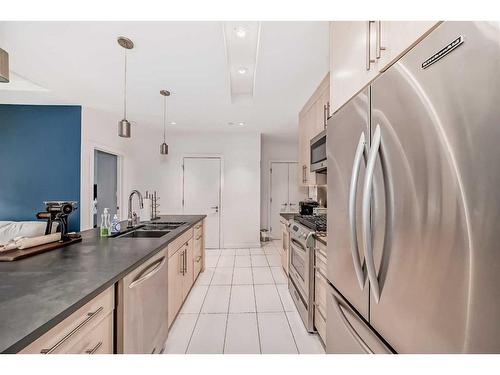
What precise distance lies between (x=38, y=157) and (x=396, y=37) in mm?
4632

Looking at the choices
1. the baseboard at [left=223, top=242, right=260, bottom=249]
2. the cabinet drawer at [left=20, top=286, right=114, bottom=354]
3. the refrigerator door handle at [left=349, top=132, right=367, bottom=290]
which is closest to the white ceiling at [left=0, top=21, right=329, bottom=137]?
the refrigerator door handle at [left=349, top=132, right=367, bottom=290]

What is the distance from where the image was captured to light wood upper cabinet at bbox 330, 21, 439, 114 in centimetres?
81

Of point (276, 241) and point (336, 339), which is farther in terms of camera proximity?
point (276, 241)

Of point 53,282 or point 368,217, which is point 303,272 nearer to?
point 368,217

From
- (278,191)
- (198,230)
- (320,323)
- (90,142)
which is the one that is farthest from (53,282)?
Result: (278,191)

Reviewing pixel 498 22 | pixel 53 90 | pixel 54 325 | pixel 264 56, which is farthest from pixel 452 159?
pixel 53 90

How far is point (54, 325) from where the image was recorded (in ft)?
2.46

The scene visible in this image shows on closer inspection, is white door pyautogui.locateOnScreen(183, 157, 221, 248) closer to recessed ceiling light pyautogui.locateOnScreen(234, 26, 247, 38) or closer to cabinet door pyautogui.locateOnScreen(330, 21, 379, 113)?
recessed ceiling light pyautogui.locateOnScreen(234, 26, 247, 38)

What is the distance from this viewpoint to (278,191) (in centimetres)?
617

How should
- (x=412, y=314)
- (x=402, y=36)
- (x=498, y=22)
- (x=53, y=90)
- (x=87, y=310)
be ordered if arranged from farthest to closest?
(x=53, y=90) < (x=87, y=310) < (x=402, y=36) < (x=412, y=314) < (x=498, y=22)

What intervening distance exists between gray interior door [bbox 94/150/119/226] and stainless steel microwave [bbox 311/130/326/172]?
4.19 metres

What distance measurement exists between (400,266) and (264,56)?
6.78 feet

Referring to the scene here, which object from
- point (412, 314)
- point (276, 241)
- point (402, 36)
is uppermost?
point (402, 36)
